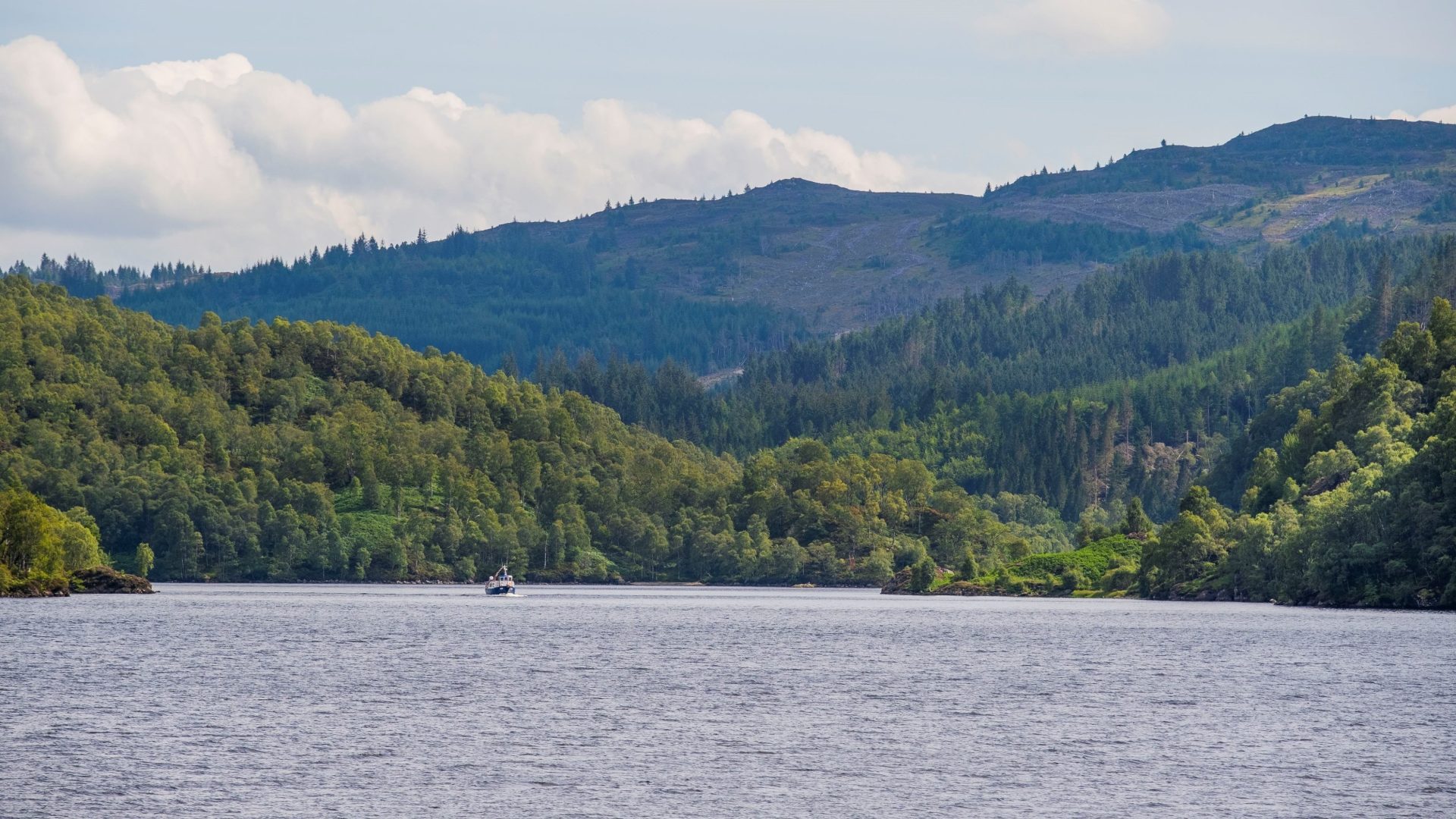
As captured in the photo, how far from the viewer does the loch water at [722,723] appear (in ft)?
200

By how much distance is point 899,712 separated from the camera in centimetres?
8662

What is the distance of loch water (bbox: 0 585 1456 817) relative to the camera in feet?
200

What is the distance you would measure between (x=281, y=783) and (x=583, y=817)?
1235cm

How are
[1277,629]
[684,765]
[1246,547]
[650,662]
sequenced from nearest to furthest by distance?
[684,765], [650,662], [1277,629], [1246,547]

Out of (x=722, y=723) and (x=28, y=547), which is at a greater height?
(x=28, y=547)

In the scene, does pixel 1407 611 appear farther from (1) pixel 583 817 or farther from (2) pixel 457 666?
(1) pixel 583 817

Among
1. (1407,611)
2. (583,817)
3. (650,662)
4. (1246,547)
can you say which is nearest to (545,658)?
(650,662)

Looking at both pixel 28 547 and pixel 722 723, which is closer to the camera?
pixel 722 723

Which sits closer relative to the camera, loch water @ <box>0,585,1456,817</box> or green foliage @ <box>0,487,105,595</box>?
loch water @ <box>0,585,1456,817</box>

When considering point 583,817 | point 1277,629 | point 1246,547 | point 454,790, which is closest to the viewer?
point 583,817

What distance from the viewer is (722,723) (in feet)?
268

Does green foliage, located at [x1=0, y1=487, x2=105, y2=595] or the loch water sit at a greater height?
green foliage, located at [x1=0, y1=487, x2=105, y2=595]

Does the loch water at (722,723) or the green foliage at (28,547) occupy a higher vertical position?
the green foliage at (28,547)

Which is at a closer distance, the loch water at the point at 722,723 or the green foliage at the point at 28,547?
the loch water at the point at 722,723
